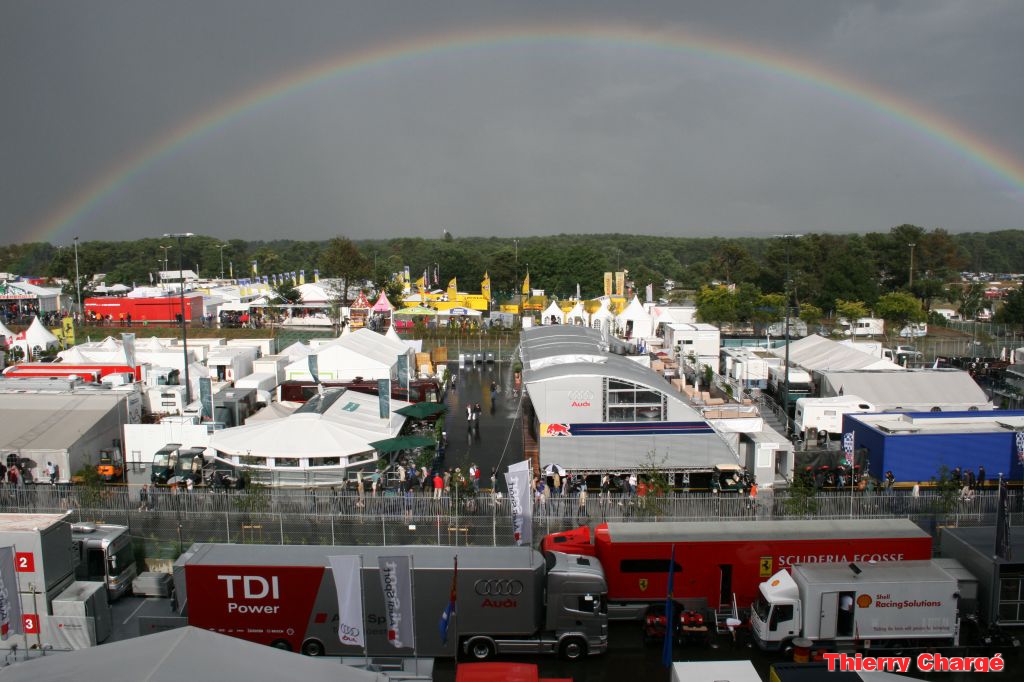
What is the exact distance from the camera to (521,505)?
12.4 m

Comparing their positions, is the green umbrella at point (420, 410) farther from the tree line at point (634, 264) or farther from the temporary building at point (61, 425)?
the tree line at point (634, 264)

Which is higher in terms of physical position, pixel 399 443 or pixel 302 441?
pixel 302 441

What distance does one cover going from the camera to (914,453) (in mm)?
16422

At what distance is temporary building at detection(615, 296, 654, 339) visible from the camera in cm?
4000

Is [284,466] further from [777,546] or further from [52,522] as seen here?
[777,546]

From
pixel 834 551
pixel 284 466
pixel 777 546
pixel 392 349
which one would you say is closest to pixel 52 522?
pixel 284 466

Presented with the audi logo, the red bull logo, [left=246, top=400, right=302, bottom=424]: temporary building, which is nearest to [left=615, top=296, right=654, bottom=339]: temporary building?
[left=246, top=400, right=302, bottom=424]: temporary building

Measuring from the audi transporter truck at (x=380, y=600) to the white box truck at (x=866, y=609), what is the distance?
97.8 inches

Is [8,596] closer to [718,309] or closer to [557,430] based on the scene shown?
[557,430]

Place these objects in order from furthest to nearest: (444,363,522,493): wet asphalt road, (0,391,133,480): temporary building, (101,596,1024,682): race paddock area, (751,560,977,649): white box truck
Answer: (444,363,522,493): wet asphalt road → (0,391,133,480): temporary building → (751,560,977,649): white box truck → (101,596,1024,682): race paddock area

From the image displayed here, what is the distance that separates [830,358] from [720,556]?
58.7ft

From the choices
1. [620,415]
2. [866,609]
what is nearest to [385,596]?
[866,609]

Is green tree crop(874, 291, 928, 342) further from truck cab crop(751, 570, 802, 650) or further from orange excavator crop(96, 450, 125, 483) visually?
orange excavator crop(96, 450, 125, 483)

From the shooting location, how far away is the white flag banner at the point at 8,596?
32.0 feet
